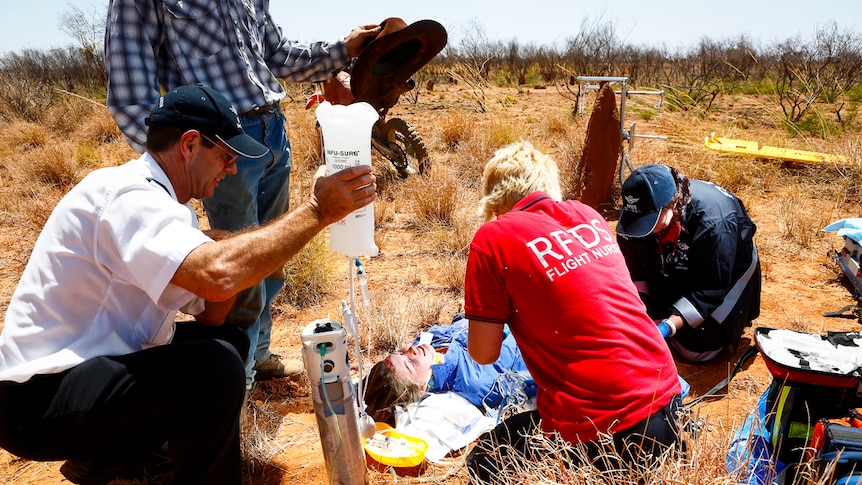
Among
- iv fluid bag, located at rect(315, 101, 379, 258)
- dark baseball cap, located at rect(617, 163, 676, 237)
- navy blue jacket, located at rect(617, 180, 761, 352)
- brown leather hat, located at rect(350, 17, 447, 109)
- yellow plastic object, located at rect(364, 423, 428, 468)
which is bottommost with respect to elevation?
yellow plastic object, located at rect(364, 423, 428, 468)

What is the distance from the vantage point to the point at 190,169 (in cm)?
181

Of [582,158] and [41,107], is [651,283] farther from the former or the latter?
[41,107]

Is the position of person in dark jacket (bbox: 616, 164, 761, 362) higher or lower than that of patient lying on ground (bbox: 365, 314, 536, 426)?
higher

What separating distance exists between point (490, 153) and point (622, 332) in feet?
17.6

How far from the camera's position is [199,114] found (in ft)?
5.68

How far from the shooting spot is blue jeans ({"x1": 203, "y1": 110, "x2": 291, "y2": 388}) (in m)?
2.38

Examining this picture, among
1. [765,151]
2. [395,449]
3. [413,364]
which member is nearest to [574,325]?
[395,449]

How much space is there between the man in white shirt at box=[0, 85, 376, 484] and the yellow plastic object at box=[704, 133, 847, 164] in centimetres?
606

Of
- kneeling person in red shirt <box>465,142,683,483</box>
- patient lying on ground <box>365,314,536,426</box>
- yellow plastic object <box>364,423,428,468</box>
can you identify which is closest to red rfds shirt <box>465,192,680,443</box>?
kneeling person in red shirt <box>465,142,683,483</box>

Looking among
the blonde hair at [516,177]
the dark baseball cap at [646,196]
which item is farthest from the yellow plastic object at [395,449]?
the dark baseball cap at [646,196]

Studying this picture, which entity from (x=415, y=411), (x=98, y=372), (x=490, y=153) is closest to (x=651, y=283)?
(x=415, y=411)

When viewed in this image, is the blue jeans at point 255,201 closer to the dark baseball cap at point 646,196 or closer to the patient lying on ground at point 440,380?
the patient lying on ground at point 440,380

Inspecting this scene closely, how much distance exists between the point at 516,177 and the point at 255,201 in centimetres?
113

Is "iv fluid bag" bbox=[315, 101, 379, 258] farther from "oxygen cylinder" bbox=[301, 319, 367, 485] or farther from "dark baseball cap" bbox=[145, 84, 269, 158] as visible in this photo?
"oxygen cylinder" bbox=[301, 319, 367, 485]
